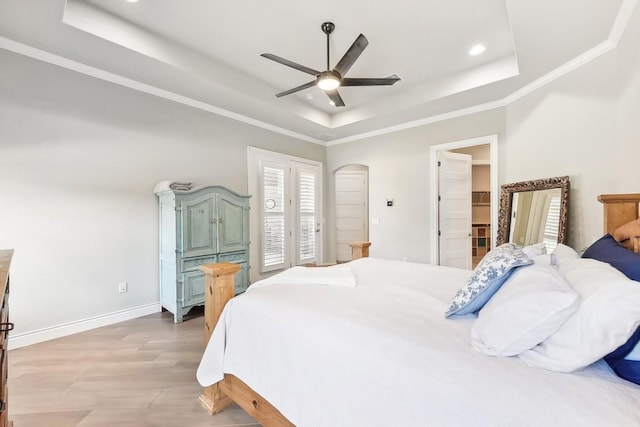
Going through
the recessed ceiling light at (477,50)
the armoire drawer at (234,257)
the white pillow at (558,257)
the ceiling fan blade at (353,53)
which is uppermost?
the recessed ceiling light at (477,50)

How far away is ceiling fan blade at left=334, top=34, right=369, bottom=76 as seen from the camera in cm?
219

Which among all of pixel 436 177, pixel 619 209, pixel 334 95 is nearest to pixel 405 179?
pixel 436 177

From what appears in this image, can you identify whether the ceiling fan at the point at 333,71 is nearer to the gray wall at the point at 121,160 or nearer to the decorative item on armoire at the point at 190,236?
the decorative item on armoire at the point at 190,236

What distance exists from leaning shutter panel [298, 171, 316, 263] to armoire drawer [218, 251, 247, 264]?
5.07 feet

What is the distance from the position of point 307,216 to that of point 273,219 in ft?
2.75

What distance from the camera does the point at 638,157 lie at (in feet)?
6.68

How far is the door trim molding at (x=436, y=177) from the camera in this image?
151 inches

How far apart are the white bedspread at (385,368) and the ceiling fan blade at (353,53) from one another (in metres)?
1.87

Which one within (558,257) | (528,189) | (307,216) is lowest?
(558,257)

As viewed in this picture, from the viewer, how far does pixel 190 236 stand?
3225mm

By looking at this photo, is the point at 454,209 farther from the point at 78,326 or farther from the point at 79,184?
the point at 78,326

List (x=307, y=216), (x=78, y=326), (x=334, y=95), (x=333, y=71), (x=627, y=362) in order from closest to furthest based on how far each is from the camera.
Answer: (x=627, y=362)
(x=333, y=71)
(x=78, y=326)
(x=334, y=95)
(x=307, y=216)

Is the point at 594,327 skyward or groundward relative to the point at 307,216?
groundward

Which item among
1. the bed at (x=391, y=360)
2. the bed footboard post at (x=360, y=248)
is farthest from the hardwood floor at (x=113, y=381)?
the bed footboard post at (x=360, y=248)
